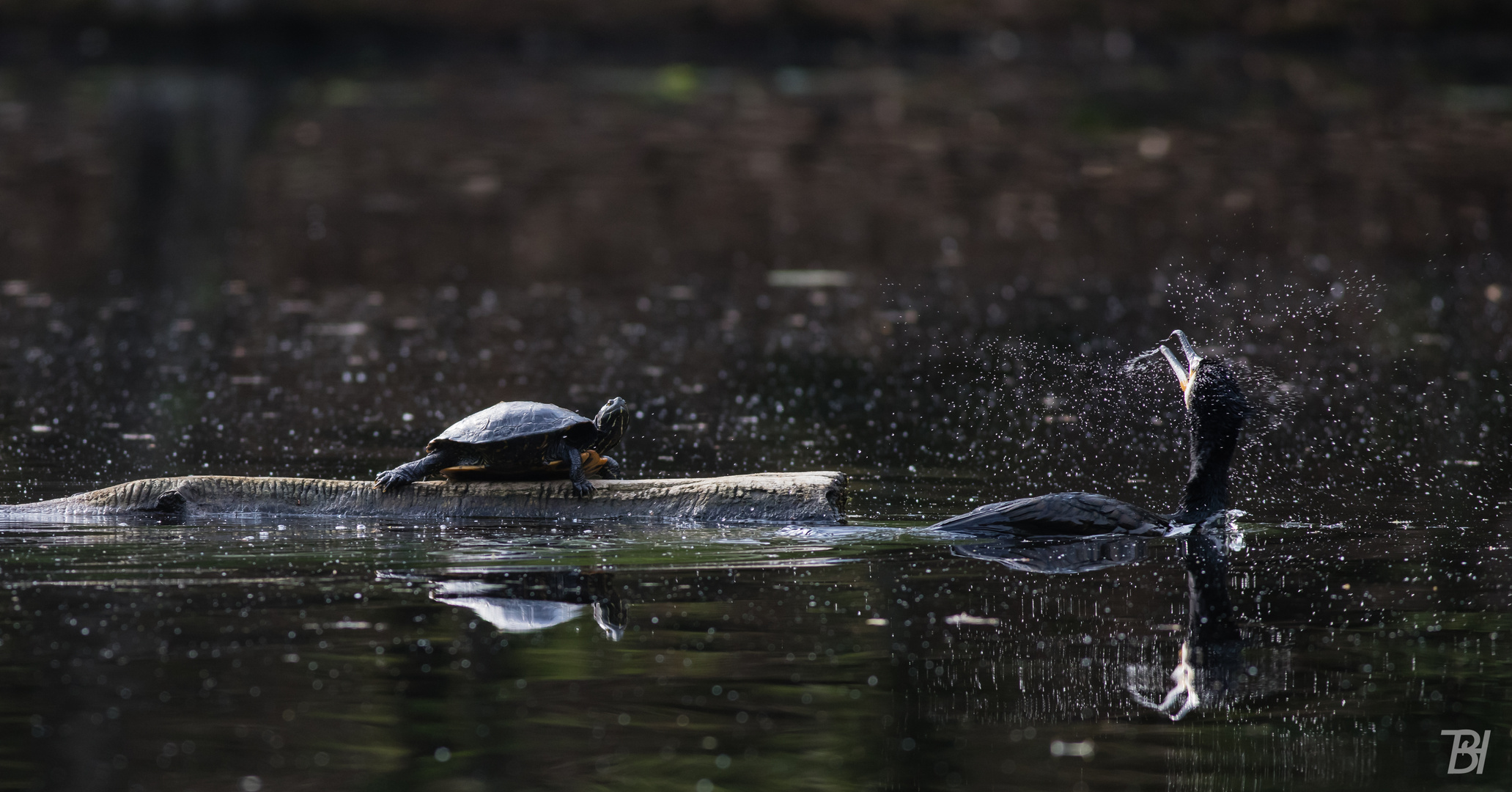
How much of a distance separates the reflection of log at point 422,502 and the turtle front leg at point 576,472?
0.06 metres

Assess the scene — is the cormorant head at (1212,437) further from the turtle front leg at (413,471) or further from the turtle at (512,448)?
the turtle front leg at (413,471)

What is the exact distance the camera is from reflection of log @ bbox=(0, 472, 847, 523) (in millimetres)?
8430

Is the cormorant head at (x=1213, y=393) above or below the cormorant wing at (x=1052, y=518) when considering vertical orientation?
above

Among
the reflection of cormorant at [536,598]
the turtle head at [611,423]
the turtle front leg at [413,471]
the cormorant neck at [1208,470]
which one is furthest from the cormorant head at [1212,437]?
the turtle front leg at [413,471]

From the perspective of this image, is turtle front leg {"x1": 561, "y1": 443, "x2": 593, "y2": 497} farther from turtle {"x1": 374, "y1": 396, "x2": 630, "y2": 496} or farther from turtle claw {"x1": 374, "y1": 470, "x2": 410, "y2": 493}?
turtle claw {"x1": 374, "y1": 470, "x2": 410, "y2": 493}

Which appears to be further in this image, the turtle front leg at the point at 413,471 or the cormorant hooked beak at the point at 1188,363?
the cormorant hooked beak at the point at 1188,363

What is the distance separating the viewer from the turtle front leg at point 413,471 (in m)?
8.45

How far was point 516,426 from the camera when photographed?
8461mm

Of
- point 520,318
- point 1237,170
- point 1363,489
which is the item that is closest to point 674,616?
point 1363,489

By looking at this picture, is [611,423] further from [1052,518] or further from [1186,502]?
[1186,502]

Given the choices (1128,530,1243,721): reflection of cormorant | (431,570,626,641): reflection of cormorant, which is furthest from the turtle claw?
(1128,530,1243,721): reflection of cormorant

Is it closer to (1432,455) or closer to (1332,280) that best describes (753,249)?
(1332,280)

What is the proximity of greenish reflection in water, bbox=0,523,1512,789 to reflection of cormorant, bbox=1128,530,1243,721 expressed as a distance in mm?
18

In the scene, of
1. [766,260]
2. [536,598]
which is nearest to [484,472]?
[536,598]
